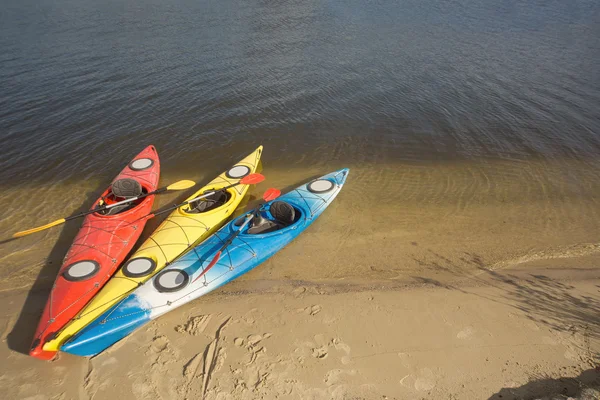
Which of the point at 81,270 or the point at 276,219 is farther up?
the point at 81,270

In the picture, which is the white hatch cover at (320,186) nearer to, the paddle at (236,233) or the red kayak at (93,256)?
the paddle at (236,233)

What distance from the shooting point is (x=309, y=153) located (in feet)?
38.3

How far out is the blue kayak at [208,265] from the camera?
19.0ft

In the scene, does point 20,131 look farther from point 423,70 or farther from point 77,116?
point 423,70

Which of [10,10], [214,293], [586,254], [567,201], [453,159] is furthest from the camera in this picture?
[10,10]

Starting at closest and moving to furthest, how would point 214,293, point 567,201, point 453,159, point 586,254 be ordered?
1. point 214,293
2. point 586,254
3. point 567,201
4. point 453,159

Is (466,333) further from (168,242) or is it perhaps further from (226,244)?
(168,242)

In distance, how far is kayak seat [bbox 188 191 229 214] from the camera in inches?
329

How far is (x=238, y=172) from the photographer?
9.59m

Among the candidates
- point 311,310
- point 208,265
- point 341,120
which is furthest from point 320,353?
point 341,120

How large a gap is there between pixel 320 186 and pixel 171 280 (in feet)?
13.0

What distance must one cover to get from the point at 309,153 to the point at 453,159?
4.09 meters

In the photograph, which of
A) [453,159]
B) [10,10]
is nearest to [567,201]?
[453,159]

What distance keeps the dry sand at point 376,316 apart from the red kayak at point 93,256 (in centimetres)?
50
